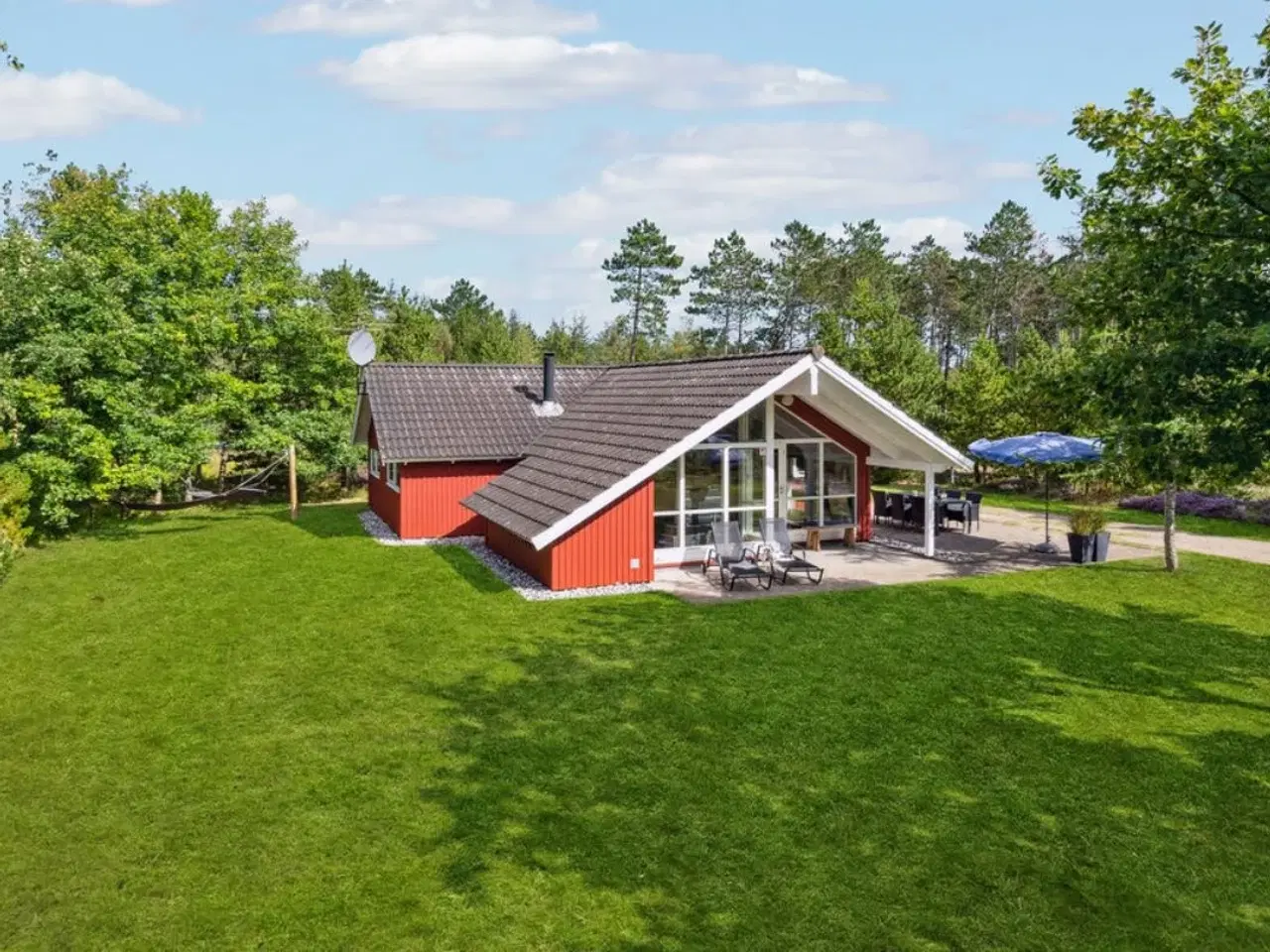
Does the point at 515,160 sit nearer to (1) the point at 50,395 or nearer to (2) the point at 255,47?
(2) the point at 255,47

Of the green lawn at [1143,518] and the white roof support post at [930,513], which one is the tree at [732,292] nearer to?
the green lawn at [1143,518]

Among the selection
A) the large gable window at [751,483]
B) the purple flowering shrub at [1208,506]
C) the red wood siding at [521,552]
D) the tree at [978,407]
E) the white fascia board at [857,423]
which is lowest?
the red wood siding at [521,552]

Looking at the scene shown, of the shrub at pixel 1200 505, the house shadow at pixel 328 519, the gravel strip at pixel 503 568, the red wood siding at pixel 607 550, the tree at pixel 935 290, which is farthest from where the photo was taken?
the tree at pixel 935 290

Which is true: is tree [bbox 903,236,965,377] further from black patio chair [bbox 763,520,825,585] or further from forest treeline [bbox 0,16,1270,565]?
A: black patio chair [bbox 763,520,825,585]

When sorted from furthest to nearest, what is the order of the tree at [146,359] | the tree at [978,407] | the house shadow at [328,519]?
1. the tree at [978,407]
2. the house shadow at [328,519]
3. the tree at [146,359]

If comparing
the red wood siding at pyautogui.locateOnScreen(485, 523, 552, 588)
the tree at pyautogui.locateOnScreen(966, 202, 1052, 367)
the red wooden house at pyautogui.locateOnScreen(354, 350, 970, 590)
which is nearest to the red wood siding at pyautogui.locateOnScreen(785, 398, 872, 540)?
the red wooden house at pyautogui.locateOnScreen(354, 350, 970, 590)

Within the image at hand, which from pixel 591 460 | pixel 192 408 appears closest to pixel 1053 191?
pixel 591 460

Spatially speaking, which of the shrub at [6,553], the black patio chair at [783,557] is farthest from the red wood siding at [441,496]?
the shrub at [6,553]
